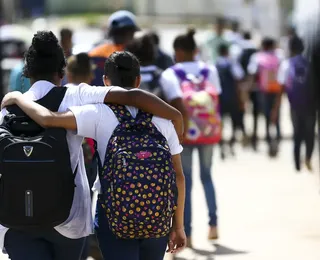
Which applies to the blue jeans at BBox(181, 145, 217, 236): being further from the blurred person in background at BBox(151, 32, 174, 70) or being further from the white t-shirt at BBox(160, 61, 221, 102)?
the blurred person in background at BBox(151, 32, 174, 70)

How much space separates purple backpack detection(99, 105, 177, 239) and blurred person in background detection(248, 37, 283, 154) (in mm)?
10909

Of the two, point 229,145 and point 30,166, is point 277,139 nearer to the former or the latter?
point 229,145

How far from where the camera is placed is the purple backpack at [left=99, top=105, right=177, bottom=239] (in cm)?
459

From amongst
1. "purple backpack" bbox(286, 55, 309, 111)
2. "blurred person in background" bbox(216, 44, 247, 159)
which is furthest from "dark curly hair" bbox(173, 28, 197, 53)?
"blurred person in background" bbox(216, 44, 247, 159)

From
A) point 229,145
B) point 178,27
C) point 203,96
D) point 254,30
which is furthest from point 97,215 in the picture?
point 178,27

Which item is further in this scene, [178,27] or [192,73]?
[178,27]

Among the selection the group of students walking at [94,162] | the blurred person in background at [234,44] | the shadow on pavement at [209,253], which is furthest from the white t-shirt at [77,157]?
the blurred person in background at [234,44]

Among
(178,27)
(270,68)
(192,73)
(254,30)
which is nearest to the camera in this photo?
(192,73)

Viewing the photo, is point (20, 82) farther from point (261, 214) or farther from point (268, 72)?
point (268, 72)

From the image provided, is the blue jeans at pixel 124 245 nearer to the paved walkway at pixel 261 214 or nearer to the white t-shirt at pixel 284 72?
the paved walkway at pixel 261 214

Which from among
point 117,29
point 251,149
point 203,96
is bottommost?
point 251,149

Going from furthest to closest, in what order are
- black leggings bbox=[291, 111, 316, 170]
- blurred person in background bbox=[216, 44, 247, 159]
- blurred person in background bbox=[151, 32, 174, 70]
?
blurred person in background bbox=[216, 44, 247, 159], black leggings bbox=[291, 111, 316, 170], blurred person in background bbox=[151, 32, 174, 70]

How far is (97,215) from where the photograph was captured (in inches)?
191

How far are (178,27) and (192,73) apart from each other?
21707 mm
